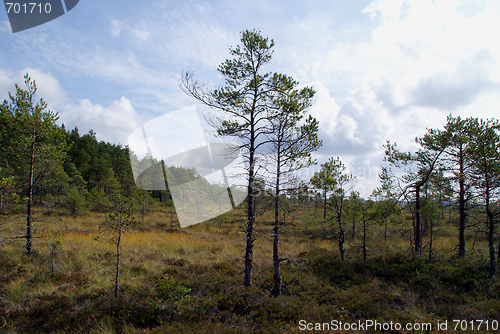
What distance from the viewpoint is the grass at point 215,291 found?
8289mm

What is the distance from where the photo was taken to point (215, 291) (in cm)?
1068

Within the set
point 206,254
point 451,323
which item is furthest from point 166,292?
point 451,323

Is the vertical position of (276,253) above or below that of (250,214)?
below

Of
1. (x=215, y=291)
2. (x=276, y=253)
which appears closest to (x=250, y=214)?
(x=276, y=253)

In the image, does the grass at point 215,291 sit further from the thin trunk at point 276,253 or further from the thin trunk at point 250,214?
the thin trunk at point 250,214

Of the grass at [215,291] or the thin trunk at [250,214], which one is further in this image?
the thin trunk at [250,214]

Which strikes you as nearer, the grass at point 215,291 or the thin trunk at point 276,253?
the grass at point 215,291

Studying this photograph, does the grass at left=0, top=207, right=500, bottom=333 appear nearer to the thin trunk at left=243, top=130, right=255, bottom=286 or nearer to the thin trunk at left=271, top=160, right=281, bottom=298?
the thin trunk at left=271, top=160, right=281, bottom=298

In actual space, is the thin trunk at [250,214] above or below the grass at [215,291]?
above

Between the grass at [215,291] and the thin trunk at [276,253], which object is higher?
the thin trunk at [276,253]

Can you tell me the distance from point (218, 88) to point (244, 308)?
389 inches

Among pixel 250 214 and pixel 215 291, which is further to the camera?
pixel 215 291

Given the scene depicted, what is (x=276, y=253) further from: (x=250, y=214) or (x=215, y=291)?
(x=215, y=291)

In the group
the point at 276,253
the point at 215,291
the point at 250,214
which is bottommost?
the point at 215,291
